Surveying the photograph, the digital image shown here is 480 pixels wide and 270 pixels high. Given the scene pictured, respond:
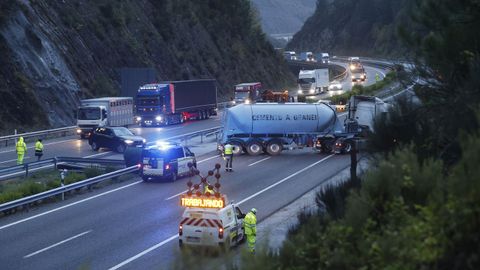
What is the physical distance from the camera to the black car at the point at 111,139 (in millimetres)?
43750

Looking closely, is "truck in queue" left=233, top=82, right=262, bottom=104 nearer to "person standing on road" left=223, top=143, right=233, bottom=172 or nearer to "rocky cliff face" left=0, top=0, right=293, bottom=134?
"rocky cliff face" left=0, top=0, right=293, bottom=134

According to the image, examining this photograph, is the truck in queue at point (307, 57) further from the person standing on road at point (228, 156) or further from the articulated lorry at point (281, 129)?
the person standing on road at point (228, 156)

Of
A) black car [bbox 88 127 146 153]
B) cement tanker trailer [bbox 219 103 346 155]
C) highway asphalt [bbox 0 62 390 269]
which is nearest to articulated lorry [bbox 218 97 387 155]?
cement tanker trailer [bbox 219 103 346 155]

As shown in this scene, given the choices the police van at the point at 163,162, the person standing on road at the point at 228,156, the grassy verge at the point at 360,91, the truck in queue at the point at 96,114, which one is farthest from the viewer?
the grassy verge at the point at 360,91

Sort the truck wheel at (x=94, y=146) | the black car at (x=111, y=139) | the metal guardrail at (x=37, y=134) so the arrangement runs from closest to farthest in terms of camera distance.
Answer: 1. the black car at (x=111, y=139)
2. the truck wheel at (x=94, y=146)
3. the metal guardrail at (x=37, y=134)

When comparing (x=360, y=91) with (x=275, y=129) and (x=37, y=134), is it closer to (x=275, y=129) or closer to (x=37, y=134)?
(x=275, y=129)

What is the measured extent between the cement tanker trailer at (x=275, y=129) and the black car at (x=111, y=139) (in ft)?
18.6

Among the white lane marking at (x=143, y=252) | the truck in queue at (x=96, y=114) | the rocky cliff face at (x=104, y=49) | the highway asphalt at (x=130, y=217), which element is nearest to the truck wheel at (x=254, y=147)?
the highway asphalt at (x=130, y=217)

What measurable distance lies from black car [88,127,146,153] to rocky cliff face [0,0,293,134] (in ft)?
28.4

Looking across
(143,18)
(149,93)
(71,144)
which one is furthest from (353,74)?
(71,144)

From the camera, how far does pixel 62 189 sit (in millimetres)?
28672

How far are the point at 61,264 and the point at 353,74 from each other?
92381mm

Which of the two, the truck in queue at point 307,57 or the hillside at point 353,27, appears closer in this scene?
the truck in queue at point 307,57

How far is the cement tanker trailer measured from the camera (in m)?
42.3
